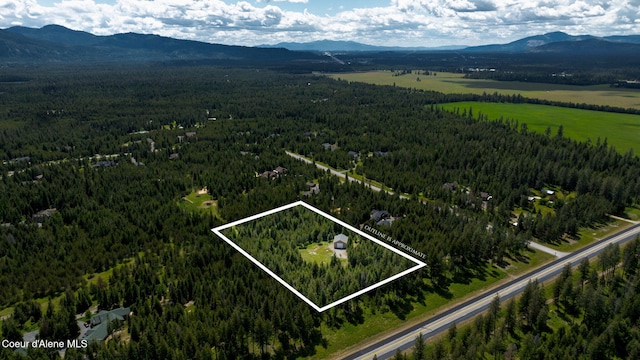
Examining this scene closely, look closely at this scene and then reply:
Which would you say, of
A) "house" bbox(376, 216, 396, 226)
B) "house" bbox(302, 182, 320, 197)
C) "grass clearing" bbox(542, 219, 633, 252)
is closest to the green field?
"grass clearing" bbox(542, 219, 633, 252)

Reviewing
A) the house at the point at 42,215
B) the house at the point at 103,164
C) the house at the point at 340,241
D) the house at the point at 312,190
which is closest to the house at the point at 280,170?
the house at the point at 312,190

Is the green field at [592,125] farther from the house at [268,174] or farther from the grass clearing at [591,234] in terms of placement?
the house at [268,174]

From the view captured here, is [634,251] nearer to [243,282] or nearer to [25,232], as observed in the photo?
[243,282]

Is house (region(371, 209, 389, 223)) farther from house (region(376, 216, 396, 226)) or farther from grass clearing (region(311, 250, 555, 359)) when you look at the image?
grass clearing (region(311, 250, 555, 359))

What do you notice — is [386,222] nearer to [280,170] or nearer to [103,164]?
[280,170]

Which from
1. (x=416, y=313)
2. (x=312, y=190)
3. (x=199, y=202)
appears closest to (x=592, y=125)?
(x=312, y=190)

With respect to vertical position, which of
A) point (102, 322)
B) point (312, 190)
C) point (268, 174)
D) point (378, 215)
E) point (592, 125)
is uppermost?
point (592, 125)
